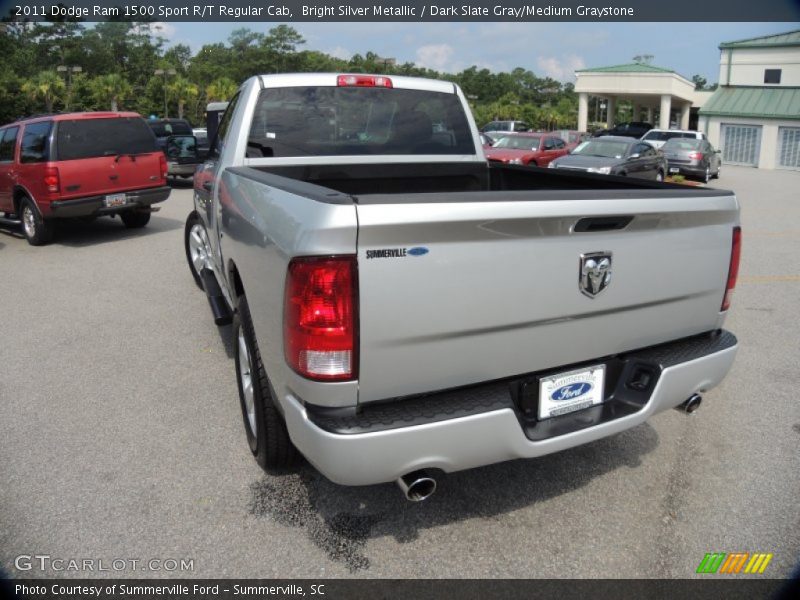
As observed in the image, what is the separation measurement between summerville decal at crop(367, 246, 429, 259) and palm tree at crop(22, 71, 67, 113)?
1962 inches

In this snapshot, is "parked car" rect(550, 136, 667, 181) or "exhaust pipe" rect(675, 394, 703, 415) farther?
"parked car" rect(550, 136, 667, 181)

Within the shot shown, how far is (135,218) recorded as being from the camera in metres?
11.4

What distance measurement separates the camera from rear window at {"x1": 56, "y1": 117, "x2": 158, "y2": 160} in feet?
31.1

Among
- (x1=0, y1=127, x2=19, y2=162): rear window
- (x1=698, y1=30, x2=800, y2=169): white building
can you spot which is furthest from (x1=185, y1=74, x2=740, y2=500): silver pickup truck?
(x1=698, y1=30, x2=800, y2=169): white building

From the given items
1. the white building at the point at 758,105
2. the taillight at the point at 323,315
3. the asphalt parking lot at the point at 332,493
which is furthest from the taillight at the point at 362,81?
the white building at the point at 758,105

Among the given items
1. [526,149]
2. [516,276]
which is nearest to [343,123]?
[516,276]

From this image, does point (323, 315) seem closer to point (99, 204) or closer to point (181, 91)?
point (99, 204)

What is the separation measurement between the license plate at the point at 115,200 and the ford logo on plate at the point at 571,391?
9139 mm

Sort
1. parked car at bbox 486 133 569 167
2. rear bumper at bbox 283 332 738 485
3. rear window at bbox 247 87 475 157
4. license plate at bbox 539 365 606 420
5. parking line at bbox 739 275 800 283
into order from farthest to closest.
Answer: parked car at bbox 486 133 569 167 → parking line at bbox 739 275 800 283 → rear window at bbox 247 87 475 157 → license plate at bbox 539 365 606 420 → rear bumper at bbox 283 332 738 485

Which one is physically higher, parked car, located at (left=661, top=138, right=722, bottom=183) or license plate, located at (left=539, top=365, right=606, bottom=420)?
parked car, located at (left=661, top=138, right=722, bottom=183)

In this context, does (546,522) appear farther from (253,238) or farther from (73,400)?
(73,400)

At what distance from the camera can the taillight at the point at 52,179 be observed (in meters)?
9.36

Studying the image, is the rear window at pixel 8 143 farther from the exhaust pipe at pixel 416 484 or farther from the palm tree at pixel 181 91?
the palm tree at pixel 181 91

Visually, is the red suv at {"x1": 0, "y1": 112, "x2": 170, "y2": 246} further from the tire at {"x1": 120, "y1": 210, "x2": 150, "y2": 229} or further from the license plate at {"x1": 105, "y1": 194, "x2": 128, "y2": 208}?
the tire at {"x1": 120, "y1": 210, "x2": 150, "y2": 229}
